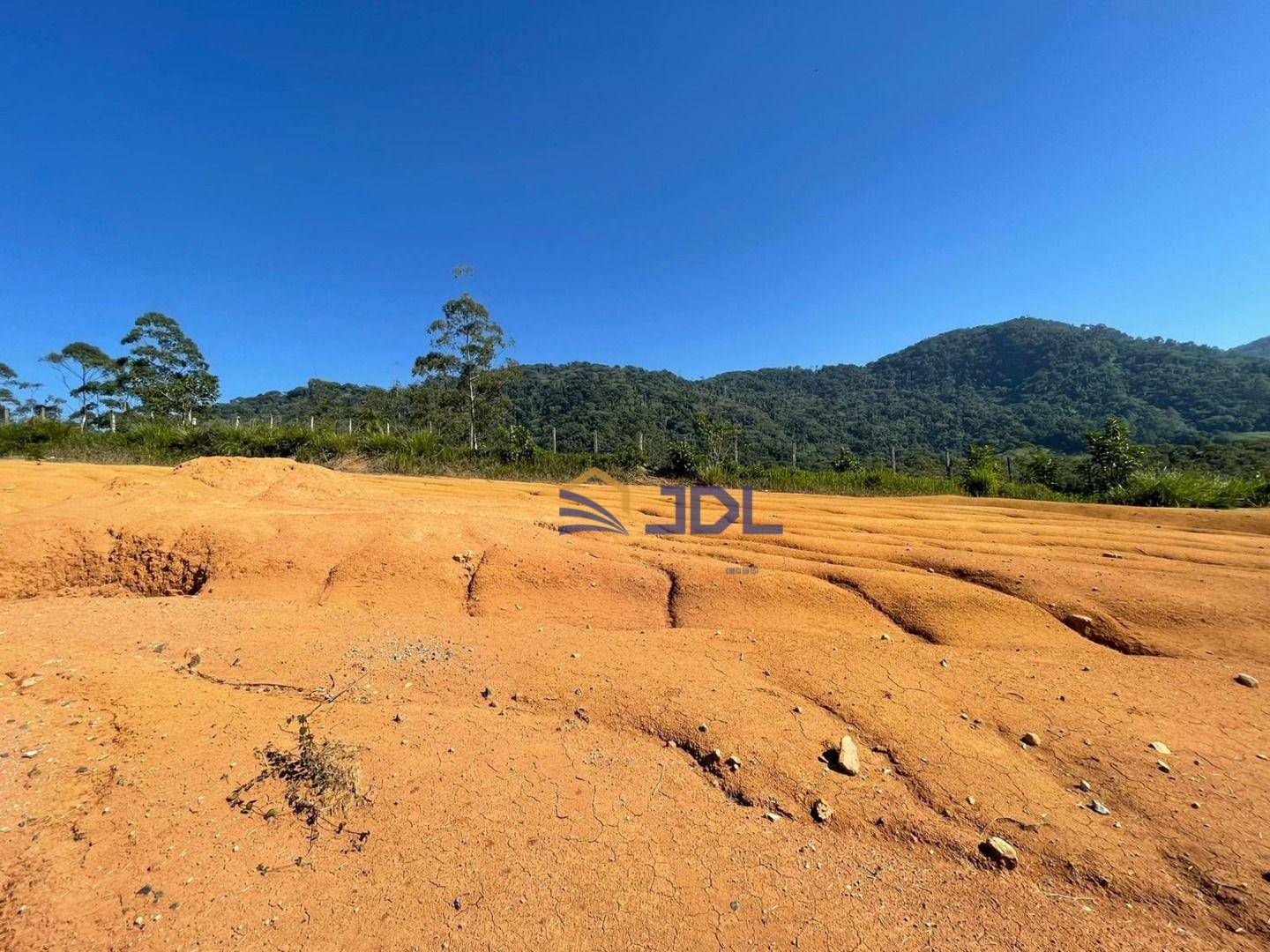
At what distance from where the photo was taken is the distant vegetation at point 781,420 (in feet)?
54.7

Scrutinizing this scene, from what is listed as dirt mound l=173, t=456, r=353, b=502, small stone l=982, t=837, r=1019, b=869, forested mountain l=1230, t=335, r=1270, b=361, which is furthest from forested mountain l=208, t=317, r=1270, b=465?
forested mountain l=1230, t=335, r=1270, b=361

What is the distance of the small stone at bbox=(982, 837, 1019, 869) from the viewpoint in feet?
6.13

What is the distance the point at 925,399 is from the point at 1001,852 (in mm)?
87402

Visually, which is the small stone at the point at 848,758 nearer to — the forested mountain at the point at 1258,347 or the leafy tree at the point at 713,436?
the leafy tree at the point at 713,436

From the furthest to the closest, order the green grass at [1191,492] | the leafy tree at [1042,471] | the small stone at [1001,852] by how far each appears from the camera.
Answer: the leafy tree at [1042,471], the green grass at [1191,492], the small stone at [1001,852]

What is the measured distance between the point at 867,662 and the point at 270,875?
3.25 metres

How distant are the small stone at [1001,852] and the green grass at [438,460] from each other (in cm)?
1607

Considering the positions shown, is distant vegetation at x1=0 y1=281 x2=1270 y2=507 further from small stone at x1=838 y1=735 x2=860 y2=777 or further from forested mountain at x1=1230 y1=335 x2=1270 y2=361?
forested mountain at x1=1230 y1=335 x2=1270 y2=361

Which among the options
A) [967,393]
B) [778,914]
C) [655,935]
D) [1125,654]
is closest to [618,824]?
[655,935]

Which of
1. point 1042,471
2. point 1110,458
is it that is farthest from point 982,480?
point 1110,458

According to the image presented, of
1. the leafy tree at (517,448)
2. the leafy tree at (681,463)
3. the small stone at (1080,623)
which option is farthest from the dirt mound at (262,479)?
the leafy tree at (681,463)

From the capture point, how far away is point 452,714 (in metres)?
2.66

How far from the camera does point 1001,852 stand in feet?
6.18

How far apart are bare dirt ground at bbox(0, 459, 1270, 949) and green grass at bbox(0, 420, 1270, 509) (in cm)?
1262
